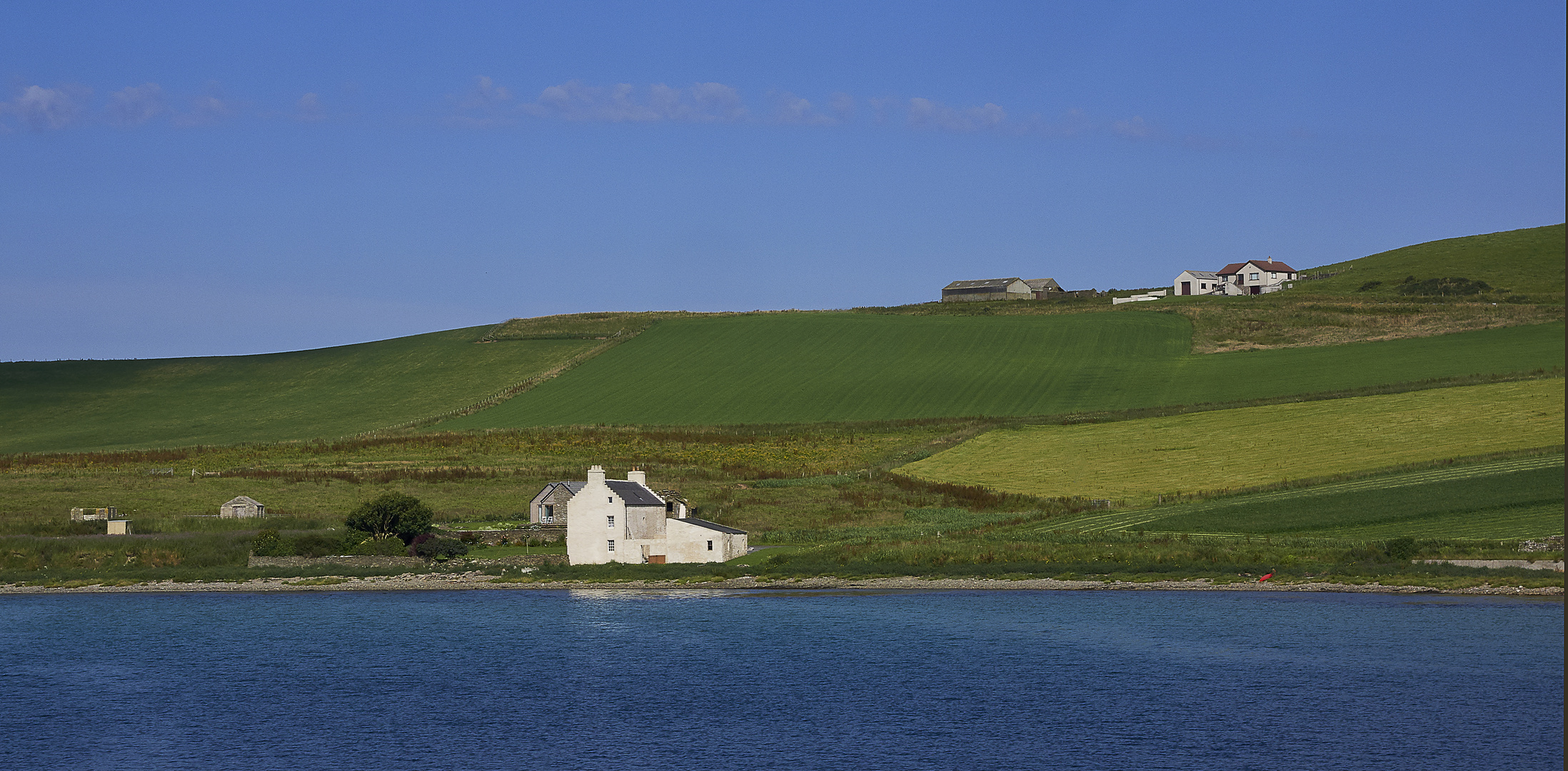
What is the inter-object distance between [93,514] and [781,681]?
48500mm

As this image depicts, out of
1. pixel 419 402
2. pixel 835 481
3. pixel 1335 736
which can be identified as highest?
pixel 419 402

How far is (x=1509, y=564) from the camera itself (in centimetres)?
5328

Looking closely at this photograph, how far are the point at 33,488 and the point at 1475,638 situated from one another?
77412mm

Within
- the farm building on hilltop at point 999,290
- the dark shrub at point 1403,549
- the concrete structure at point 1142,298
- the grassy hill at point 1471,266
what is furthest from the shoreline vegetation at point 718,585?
the farm building on hilltop at point 999,290

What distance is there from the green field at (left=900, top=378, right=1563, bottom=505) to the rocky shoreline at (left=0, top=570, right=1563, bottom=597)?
1617cm

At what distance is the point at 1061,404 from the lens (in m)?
104

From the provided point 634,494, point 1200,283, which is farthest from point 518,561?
point 1200,283

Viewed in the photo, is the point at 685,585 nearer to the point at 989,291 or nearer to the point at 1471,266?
A: the point at 989,291

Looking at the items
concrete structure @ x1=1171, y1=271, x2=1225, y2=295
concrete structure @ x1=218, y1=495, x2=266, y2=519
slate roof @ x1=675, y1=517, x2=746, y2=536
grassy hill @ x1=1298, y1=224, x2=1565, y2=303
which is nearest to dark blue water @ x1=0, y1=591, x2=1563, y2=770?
slate roof @ x1=675, y1=517, x2=746, y2=536

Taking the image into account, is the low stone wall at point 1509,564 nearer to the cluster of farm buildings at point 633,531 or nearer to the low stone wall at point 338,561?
the cluster of farm buildings at point 633,531

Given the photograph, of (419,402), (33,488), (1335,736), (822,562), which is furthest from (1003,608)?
(419,402)

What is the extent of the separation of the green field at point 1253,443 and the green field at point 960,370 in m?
8.68

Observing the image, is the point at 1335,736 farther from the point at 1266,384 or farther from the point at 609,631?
the point at 1266,384

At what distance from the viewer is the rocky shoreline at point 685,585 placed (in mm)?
55219
